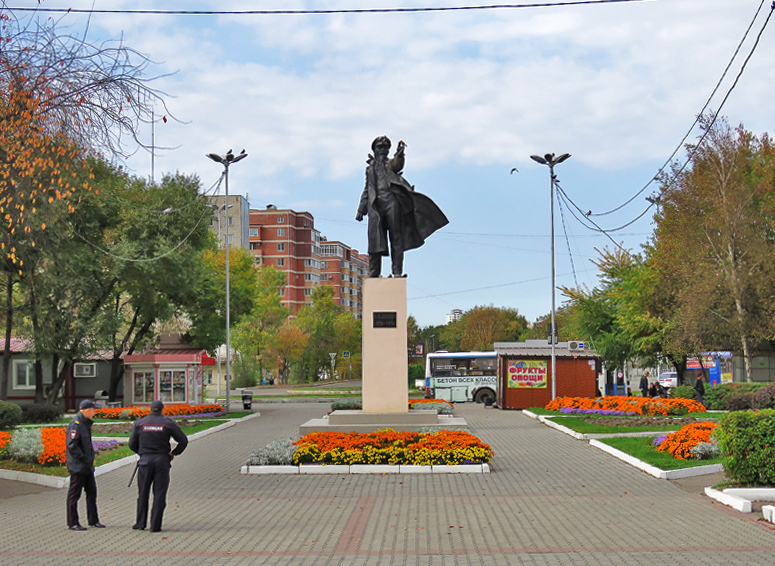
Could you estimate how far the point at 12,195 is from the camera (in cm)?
1286

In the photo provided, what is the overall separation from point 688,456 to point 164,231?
86.4ft

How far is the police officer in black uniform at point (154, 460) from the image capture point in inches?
390

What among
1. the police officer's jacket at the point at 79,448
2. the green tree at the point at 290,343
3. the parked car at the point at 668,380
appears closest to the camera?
the police officer's jacket at the point at 79,448

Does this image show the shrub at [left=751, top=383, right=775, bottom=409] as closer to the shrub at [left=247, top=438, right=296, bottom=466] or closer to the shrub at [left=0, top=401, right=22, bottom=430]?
the shrub at [left=247, top=438, right=296, bottom=466]

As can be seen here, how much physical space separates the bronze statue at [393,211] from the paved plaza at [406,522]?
21.3 ft

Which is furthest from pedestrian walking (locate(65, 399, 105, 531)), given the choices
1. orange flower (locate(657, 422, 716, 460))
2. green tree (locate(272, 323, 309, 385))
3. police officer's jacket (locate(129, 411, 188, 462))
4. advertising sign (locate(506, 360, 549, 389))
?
green tree (locate(272, 323, 309, 385))

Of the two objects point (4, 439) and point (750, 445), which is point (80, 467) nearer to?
point (4, 439)

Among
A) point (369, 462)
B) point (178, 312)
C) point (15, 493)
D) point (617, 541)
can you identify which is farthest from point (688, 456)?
point (178, 312)

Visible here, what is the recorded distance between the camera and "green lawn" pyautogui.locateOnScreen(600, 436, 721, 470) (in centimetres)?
1493

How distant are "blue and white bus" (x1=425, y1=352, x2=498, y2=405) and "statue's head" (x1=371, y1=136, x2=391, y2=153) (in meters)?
24.5

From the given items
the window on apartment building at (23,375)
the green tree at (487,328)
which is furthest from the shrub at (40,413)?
the green tree at (487,328)

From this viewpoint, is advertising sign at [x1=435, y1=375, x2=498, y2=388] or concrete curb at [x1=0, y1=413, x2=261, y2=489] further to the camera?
advertising sign at [x1=435, y1=375, x2=498, y2=388]

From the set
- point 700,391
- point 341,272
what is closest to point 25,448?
point 700,391

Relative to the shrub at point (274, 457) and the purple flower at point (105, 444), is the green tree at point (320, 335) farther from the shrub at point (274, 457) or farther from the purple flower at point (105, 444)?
the shrub at point (274, 457)
